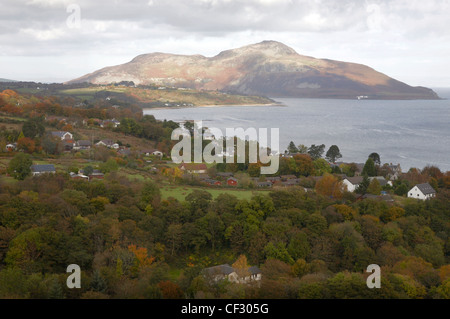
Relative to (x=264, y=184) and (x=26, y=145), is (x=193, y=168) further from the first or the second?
(x=26, y=145)

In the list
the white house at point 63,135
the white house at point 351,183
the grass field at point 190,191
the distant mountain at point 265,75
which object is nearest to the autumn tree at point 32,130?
the white house at point 63,135

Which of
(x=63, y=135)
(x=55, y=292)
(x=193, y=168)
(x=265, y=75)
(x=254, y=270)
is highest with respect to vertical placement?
(x=265, y=75)

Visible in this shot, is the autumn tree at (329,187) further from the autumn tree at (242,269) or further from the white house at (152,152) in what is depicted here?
the white house at (152,152)

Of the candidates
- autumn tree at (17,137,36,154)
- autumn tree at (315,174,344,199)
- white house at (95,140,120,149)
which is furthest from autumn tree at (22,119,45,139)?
autumn tree at (315,174,344,199)

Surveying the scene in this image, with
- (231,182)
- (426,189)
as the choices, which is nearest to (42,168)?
(231,182)

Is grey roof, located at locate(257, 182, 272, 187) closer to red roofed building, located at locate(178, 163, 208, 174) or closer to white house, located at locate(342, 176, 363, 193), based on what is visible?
red roofed building, located at locate(178, 163, 208, 174)

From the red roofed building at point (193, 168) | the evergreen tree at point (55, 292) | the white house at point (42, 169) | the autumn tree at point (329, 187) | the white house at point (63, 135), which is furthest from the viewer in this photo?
the white house at point (63, 135)
